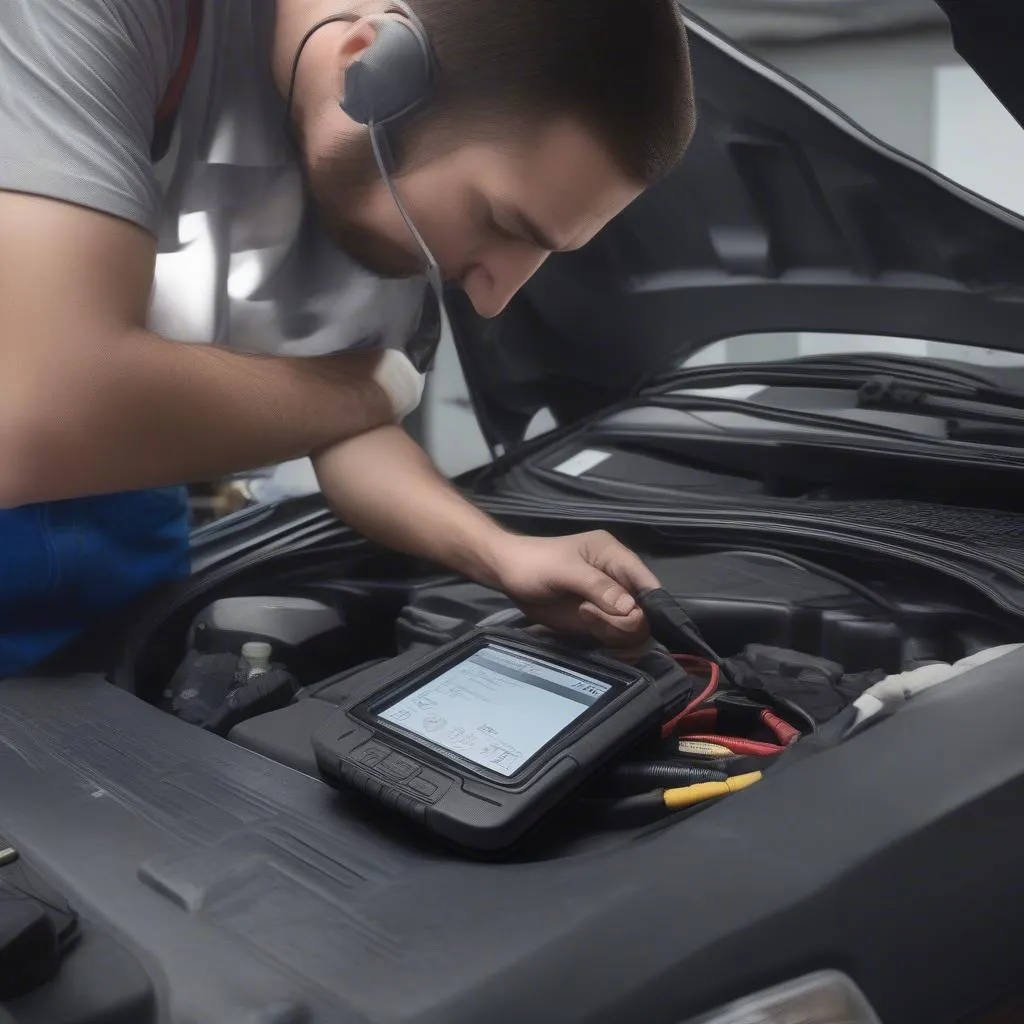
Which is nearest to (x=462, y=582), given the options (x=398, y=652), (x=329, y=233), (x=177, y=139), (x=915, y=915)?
(x=398, y=652)

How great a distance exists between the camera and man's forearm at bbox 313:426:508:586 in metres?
1.00

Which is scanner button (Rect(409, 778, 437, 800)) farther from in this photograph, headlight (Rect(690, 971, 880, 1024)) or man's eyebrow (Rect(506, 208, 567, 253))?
man's eyebrow (Rect(506, 208, 567, 253))

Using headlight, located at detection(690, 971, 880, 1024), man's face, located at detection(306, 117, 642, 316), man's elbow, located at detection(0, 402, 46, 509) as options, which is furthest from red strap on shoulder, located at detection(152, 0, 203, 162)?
headlight, located at detection(690, 971, 880, 1024)

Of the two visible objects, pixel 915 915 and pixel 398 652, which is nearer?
pixel 915 915

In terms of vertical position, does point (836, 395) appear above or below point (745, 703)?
above

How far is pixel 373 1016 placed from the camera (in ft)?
1.35

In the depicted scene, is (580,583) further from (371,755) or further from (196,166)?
(196,166)

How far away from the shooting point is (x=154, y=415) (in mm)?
818

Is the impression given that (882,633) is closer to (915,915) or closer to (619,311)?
(915,915)

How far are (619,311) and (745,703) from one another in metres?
0.60

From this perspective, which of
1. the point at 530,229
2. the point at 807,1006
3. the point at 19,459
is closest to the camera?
the point at 807,1006

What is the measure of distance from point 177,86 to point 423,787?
0.66m

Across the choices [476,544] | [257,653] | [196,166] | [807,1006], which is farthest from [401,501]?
[807,1006]

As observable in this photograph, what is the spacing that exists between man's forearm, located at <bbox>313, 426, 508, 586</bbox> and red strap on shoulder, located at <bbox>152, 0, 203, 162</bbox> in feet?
1.09
